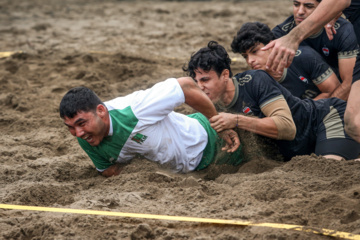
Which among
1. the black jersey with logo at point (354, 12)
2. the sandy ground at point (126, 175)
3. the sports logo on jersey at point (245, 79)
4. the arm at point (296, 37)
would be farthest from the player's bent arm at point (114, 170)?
the black jersey with logo at point (354, 12)

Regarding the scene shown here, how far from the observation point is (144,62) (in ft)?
25.2

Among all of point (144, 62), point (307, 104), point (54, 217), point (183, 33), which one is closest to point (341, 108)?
point (307, 104)

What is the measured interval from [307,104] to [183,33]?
14.9 ft

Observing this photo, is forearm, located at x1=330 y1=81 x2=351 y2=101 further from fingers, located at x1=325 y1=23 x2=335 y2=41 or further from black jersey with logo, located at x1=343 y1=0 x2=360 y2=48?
black jersey with logo, located at x1=343 y1=0 x2=360 y2=48

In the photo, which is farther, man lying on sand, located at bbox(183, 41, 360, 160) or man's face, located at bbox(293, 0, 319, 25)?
man's face, located at bbox(293, 0, 319, 25)

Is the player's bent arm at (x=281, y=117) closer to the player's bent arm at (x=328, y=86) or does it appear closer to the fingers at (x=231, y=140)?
the fingers at (x=231, y=140)

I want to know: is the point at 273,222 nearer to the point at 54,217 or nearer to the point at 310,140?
the point at 54,217

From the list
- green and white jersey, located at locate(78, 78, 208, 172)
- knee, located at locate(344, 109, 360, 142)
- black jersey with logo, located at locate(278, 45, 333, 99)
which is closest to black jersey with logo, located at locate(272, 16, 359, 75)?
black jersey with logo, located at locate(278, 45, 333, 99)

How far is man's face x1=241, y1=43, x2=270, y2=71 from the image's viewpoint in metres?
5.17

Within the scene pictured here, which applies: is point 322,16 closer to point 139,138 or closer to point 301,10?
point 139,138

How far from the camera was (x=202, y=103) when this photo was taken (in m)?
4.36

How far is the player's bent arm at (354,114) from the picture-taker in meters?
4.06

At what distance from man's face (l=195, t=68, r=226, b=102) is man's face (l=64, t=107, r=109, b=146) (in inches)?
41.3

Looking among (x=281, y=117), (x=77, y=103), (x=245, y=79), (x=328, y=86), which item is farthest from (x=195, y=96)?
(x=328, y=86)
